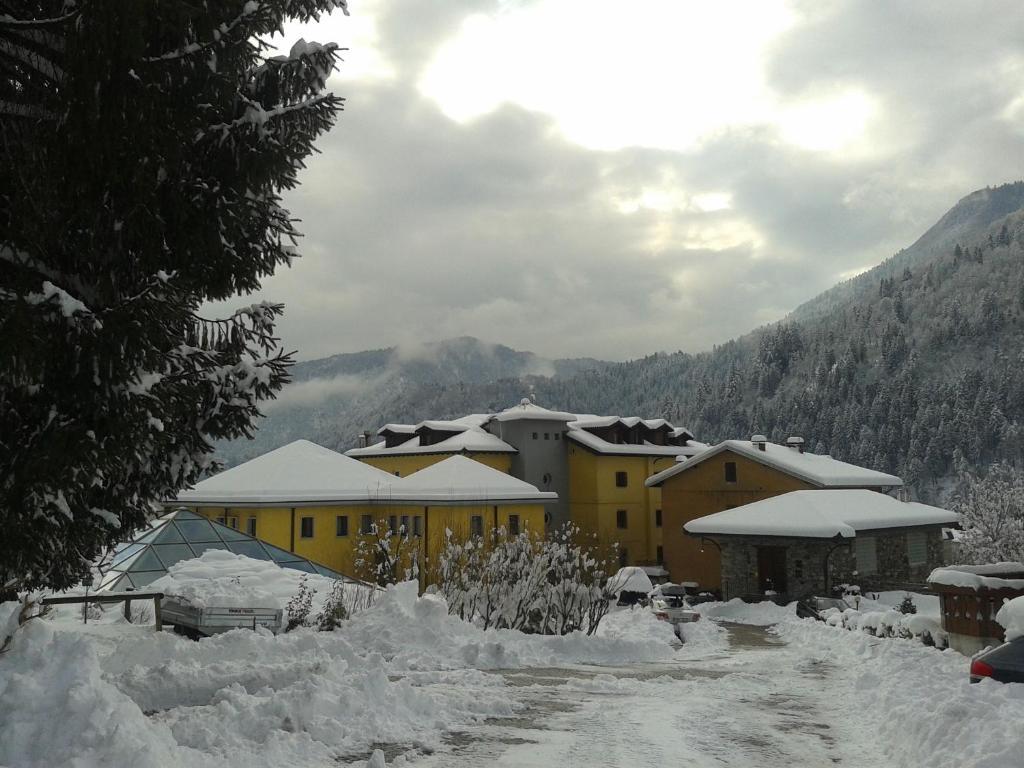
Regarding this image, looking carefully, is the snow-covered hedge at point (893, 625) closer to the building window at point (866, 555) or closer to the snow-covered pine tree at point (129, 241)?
the building window at point (866, 555)

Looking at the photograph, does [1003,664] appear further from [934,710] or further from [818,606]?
[818,606]

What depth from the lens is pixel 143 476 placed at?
696cm

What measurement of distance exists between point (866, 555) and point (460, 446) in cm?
2137

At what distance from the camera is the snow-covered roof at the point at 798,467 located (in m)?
34.8

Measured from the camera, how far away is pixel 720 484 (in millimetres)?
36406

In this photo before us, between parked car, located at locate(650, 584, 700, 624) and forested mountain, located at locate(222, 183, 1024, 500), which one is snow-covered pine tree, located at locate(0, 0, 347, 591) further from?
forested mountain, located at locate(222, 183, 1024, 500)

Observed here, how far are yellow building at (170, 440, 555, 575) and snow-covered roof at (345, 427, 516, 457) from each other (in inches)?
284

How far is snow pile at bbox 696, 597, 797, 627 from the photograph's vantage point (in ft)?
86.4

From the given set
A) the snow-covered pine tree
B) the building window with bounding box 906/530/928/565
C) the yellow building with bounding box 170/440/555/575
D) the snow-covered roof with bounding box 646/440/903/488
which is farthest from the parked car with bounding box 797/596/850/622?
the snow-covered pine tree

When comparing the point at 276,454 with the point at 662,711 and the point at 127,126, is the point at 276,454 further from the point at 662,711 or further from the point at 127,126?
the point at 127,126

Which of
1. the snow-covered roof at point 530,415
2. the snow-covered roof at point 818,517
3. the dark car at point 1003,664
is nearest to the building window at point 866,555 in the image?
the snow-covered roof at point 818,517

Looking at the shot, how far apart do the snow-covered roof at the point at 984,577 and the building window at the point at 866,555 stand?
1788 centimetres

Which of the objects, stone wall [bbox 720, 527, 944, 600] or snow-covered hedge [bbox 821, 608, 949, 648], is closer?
snow-covered hedge [bbox 821, 608, 949, 648]

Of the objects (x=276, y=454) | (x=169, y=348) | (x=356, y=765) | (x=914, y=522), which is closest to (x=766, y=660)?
(x=356, y=765)
